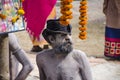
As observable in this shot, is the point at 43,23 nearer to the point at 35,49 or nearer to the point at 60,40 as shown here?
the point at 60,40

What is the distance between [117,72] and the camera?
6113mm

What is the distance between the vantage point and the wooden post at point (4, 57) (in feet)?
9.78

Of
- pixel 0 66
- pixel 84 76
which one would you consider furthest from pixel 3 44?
pixel 84 76

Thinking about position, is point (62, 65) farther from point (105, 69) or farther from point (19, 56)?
point (105, 69)

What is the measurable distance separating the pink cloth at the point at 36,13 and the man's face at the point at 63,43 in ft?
0.48

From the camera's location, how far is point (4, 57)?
119 inches

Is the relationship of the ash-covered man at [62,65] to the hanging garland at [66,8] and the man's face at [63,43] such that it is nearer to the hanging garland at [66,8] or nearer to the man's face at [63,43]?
the man's face at [63,43]

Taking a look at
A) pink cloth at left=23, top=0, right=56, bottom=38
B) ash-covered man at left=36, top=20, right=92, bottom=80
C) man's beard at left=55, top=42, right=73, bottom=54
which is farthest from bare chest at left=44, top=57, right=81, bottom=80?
pink cloth at left=23, top=0, right=56, bottom=38

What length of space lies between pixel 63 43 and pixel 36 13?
0.28 m

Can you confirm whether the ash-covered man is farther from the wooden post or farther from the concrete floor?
the concrete floor

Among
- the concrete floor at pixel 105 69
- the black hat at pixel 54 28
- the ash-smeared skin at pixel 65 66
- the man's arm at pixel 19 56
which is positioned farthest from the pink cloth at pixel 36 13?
the concrete floor at pixel 105 69

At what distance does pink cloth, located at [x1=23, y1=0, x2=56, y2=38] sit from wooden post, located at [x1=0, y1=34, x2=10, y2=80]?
33cm

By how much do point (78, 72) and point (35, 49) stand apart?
4613mm

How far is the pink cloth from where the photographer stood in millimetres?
2607
